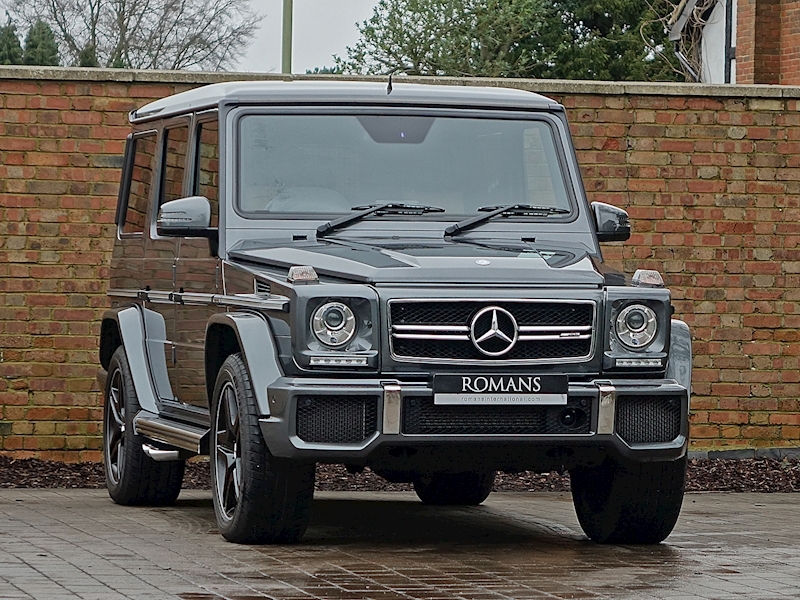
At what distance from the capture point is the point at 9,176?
1208cm

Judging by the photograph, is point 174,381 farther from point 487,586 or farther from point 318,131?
point 487,586

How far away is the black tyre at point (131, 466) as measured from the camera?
988 centimetres

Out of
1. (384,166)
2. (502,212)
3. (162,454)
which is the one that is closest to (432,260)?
(502,212)

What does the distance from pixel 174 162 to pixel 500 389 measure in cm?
284

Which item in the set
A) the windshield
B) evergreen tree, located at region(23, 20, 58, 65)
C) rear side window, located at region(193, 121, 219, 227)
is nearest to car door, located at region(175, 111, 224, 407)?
rear side window, located at region(193, 121, 219, 227)

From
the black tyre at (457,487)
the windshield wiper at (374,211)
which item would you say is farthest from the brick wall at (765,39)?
the windshield wiper at (374,211)

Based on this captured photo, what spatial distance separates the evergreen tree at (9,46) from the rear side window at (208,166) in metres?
50.7

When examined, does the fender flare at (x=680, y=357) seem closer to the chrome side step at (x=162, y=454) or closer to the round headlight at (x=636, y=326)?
the round headlight at (x=636, y=326)

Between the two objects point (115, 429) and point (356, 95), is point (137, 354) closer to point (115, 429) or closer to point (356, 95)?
point (115, 429)

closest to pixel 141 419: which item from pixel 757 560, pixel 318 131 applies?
pixel 318 131

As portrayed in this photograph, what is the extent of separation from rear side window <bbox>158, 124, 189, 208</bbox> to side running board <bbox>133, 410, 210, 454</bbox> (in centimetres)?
118

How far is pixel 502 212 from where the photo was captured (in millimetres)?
8586

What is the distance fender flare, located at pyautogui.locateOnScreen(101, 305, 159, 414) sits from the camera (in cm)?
974

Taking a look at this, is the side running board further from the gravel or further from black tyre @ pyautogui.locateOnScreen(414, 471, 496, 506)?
the gravel
